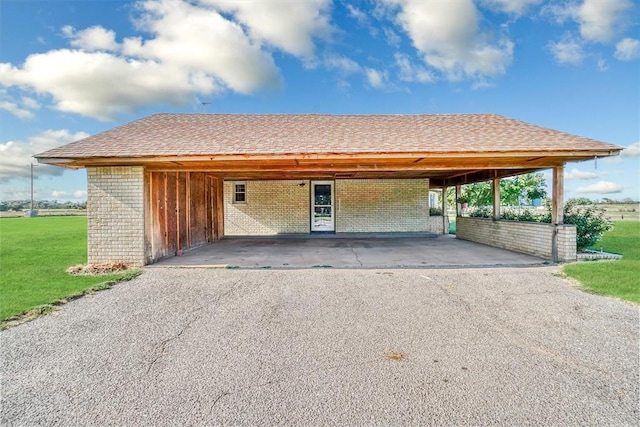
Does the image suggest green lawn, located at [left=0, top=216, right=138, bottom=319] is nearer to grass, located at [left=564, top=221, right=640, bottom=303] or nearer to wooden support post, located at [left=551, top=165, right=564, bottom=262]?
grass, located at [left=564, top=221, right=640, bottom=303]

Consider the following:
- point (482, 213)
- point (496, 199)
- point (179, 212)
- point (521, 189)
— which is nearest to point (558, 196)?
point (496, 199)

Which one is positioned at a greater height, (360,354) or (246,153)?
(246,153)

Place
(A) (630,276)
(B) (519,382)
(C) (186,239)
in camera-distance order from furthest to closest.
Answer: (C) (186,239)
(A) (630,276)
(B) (519,382)

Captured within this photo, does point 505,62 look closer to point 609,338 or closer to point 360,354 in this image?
point 609,338

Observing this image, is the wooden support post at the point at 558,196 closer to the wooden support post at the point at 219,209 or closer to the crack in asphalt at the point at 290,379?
the crack in asphalt at the point at 290,379

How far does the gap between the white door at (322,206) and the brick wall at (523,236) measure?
5920 mm

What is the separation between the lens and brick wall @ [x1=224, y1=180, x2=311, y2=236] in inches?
594

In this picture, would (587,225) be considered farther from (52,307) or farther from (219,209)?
(219,209)

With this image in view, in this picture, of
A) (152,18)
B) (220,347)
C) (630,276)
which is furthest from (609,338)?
(152,18)

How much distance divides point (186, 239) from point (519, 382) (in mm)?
9971

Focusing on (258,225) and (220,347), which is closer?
(220,347)

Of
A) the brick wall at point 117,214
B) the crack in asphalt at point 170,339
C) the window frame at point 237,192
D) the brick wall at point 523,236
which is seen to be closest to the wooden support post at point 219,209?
the window frame at point 237,192

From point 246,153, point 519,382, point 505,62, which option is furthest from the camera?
point 505,62

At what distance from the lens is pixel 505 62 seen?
1347 cm
